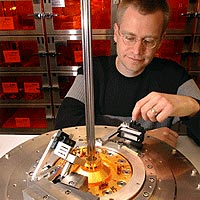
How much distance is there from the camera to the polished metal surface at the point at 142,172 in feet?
1.41

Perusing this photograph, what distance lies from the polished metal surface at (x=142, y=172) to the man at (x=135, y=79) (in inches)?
7.5

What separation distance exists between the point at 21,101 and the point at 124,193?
6.44 ft

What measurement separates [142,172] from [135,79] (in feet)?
2.45

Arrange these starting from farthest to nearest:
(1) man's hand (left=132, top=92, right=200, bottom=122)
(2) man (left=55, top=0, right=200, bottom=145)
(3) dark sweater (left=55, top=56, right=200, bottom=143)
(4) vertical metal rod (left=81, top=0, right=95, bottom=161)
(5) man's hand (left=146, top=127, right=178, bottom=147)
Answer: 1. (3) dark sweater (left=55, top=56, right=200, bottom=143)
2. (2) man (left=55, top=0, right=200, bottom=145)
3. (5) man's hand (left=146, top=127, right=178, bottom=147)
4. (1) man's hand (left=132, top=92, right=200, bottom=122)
5. (4) vertical metal rod (left=81, top=0, right=95, bottom=161)

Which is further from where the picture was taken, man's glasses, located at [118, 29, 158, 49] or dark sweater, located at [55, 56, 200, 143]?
dark sweater, located at [55, 56, 200, 143]

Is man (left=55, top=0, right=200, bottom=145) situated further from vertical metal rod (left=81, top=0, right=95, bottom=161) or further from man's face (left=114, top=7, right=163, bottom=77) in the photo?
vertical metal rod (left=81, top=0, right=95, bottom=161)

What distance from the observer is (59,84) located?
7.11 ft

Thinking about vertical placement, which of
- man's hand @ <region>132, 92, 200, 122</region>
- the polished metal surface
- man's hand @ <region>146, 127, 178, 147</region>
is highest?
man's hand @ <region>132, 92, 200, 122</region>

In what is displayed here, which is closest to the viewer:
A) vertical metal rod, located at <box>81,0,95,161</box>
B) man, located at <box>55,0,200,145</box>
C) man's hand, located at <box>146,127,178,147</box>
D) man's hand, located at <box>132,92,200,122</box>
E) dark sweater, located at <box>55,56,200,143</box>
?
vertical metal rod, located at <box>81,0,95,161</box>

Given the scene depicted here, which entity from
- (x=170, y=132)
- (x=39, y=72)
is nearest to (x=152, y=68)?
(x=170, y=132)

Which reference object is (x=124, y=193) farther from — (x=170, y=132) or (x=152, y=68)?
(x=152, y=68)

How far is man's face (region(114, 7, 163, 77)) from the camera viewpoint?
971mm

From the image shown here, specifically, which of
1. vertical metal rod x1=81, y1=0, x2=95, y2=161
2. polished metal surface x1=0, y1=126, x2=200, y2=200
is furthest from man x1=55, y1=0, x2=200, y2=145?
vertical metal rod x1=81, y1=0, x2=95, y2=161

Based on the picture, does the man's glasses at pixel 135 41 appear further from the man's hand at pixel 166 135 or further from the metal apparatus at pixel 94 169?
the metal apparatus at pixel 94 169
